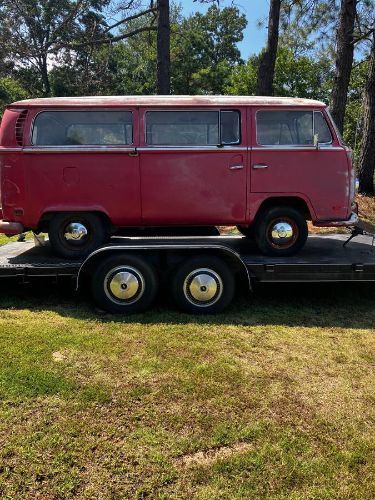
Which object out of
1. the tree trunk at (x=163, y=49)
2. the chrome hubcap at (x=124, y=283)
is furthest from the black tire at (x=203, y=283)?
the tree trunk at (x=163, y=49)

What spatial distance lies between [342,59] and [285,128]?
6.71m

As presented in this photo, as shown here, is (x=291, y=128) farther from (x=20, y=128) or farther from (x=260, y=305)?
(x=20, y=128)

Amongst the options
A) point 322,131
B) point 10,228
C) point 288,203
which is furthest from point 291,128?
point 10,228

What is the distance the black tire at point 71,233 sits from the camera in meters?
5.61

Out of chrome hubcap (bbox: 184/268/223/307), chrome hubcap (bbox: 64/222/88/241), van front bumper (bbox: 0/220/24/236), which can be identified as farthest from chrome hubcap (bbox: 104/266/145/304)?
van front bumper (bbox: 0/220/24/236)

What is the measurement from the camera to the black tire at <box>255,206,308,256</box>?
5.70 metres

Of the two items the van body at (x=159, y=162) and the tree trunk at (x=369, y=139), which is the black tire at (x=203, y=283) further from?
the tree trunk at (x=369, y=139)

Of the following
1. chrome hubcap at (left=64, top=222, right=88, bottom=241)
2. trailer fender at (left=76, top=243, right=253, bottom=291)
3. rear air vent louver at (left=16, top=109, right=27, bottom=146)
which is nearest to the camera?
trailer fender at (left=76, top=243, right=253, bottom=291)

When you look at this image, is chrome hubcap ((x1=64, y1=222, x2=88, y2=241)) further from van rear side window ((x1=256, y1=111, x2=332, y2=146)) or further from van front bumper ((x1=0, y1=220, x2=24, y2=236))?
van rear side window ((x1=256, y1=111, x2=332, y2=146))

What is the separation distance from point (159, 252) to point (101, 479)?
2901 mm

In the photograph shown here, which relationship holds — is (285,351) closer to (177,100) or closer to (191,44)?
(177,100)

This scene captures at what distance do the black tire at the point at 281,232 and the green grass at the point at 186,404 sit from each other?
0.87 m

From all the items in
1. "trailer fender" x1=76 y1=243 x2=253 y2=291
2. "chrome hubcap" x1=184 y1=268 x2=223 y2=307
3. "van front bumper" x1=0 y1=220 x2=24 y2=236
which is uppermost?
"van front bumper" x1=0 y1=220 x2=24 y2=236

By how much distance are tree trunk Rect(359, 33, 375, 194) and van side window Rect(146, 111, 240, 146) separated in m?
8.22
